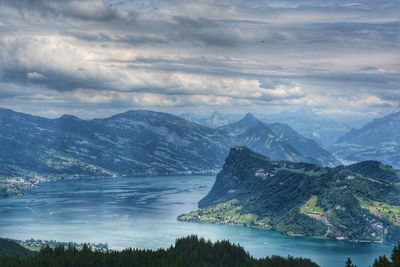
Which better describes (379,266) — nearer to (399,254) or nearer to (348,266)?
(399,254)

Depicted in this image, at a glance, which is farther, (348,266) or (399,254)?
(348,266)

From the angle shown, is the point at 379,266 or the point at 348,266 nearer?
the point at 379,266

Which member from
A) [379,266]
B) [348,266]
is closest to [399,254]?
[379,266]
